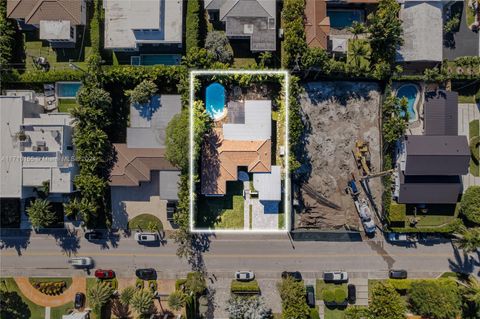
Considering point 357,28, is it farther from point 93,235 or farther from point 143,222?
point 93,235

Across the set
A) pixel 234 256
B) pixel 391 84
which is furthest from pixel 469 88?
pixel 234 256

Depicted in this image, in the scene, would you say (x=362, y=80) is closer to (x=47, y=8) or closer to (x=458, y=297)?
(x=458, y=297)

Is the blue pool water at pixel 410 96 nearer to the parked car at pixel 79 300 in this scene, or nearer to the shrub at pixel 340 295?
the shrub at pixel 340 295

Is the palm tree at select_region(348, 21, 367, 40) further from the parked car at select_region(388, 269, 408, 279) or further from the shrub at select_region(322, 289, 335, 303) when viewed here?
the shrub at select_region(322, 289, 335, 303)

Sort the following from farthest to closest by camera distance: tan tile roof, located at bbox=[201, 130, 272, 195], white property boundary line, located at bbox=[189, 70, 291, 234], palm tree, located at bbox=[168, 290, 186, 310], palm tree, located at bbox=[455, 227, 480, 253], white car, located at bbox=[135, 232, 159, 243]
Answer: white car, located at bbox=[135, 232, 159, 243] < palm tree, located at bbox=[168, 290, 186, 310] < tan tile roof, located at bbox=[201, 130, 272, 195] < white property boundary line, located at bbox=[189, 70, 291, 234] < palm tree, located at bbox=[455, 227, 480, 253]

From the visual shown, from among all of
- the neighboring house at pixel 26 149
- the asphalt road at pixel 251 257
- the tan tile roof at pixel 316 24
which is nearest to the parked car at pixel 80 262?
the asphalt road at pixel 251 257

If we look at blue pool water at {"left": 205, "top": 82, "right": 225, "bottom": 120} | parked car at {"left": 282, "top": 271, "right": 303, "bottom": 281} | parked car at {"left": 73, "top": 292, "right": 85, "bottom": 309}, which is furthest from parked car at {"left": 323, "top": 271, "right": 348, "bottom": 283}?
parked car at {"left": 73, "top": 292, "right": 85, "bottom": 309}
